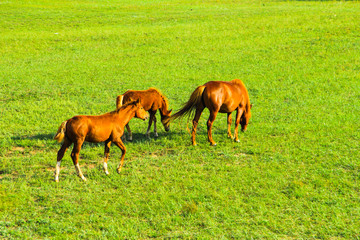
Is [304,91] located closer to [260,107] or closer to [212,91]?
[260,107]

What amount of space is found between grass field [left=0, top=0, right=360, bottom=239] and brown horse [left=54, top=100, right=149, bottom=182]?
0.71m

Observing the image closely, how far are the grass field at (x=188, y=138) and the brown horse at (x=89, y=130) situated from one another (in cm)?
71

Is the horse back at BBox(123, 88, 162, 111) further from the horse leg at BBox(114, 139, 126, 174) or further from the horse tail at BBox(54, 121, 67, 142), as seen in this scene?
the horse tail at BBox(54, 121, 67, 142)

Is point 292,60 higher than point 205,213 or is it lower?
higher

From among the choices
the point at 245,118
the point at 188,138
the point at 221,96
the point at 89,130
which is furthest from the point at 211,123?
the point at 89,130

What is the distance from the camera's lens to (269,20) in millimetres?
33281

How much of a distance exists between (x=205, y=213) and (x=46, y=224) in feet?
11.0

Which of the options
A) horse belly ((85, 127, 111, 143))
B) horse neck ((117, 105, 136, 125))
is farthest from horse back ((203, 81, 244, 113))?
horse belly ((85, 127, 111, 143))

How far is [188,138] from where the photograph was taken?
12945mm

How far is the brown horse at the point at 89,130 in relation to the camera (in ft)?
30.2

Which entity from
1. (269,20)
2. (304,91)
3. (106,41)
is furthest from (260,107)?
(269,20)

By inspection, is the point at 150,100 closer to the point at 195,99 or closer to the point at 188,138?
the point at 195,99

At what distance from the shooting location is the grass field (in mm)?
8102

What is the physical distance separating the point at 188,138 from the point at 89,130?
432 centimetres
